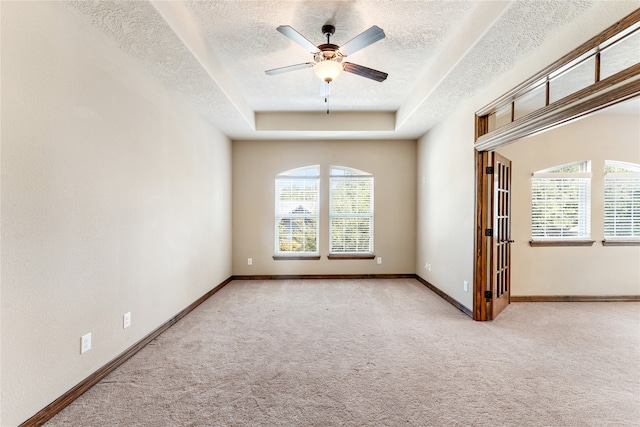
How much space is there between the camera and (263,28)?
2.46 metres

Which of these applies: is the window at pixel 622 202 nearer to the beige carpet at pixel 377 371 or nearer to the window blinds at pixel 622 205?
the window blinds at pixel 622 205

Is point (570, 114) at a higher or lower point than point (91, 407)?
higher

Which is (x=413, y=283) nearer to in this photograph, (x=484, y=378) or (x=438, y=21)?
(x=484, y=378)

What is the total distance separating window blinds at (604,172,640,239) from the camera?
4.12m

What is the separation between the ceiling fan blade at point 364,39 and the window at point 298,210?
10.3 feet

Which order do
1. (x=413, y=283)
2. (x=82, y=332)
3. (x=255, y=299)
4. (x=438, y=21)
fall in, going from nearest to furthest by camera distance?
(x=82, y=332) → (x=438, y=21) → (x=255, y=299) → (x=413, y=283)

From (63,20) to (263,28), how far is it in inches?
54.5

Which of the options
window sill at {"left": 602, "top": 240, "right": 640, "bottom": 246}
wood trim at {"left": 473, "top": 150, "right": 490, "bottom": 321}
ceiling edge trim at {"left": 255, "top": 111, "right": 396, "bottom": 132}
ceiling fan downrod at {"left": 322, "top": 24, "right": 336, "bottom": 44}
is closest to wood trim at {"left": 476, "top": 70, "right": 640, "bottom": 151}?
wood trim at {"left": 473, "top": 150, "right": 490, "bottom": 321}

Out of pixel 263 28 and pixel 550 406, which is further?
pixel 263 28

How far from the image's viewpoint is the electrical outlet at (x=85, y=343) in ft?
6.44

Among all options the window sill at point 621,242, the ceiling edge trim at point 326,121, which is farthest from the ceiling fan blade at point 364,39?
the window sill at point 621,242

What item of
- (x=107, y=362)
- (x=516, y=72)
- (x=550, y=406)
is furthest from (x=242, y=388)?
(x=516, y=72)

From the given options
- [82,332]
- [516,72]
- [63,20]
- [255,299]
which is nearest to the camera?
[63,20]

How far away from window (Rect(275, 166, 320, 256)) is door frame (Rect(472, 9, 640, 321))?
9.33ft
